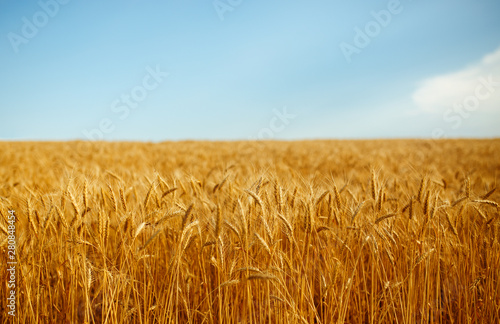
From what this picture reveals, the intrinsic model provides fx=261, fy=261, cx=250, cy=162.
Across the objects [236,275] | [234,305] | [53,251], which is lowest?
[234,305]

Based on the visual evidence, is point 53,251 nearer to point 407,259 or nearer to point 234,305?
point 234,305

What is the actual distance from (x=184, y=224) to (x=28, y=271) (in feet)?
3.35

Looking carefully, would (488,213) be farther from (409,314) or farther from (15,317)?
(15,317)

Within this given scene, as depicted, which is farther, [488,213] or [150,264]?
[488,213]

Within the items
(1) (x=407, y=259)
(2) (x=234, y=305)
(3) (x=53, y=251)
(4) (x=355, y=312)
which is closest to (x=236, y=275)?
(2) (x=234, y=305)

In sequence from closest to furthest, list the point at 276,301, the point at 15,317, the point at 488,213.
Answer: the point at 276,301 < the point at 15,317 < the point at 488,213

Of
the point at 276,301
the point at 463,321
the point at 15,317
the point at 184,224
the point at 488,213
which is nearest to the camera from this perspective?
the point at 184,224

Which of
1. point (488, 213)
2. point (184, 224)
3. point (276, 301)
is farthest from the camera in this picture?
point (488, 213)

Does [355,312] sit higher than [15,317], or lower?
lower

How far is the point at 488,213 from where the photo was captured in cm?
221

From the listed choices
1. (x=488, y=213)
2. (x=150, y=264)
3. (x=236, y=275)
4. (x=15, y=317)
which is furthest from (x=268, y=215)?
(x=488, y=213)

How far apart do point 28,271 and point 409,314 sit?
86.6 inches

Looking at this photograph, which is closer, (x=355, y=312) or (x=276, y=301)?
(x=276, y=301)

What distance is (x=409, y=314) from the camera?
1.49 metres
